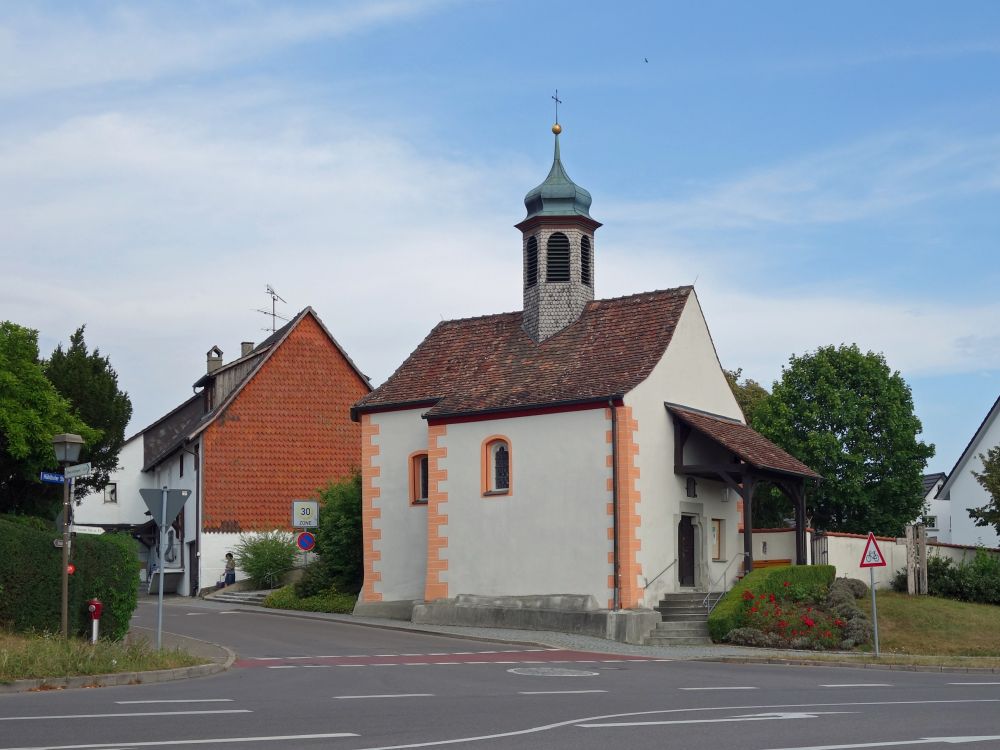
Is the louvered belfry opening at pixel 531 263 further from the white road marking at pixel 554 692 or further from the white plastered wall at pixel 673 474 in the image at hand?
the white road marking at pixel 554 692

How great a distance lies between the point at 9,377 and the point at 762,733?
89.0ft

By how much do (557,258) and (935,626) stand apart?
12352mm

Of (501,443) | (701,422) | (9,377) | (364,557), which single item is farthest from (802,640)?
(9,377)

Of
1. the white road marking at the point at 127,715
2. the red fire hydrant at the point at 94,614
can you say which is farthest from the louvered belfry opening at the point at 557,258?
the white road marking at the point at 127,715

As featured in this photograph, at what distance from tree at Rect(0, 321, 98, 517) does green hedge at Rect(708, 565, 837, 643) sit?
58.7 ft

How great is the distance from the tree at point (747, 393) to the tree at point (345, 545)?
20316 mm

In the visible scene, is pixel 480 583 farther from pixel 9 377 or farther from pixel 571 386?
pixel 9 377

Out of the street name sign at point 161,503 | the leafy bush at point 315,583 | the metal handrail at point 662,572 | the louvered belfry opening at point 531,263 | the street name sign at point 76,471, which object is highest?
the louvered belfry opening at point 531,263

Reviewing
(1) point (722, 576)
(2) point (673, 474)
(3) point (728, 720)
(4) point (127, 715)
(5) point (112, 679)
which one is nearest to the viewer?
(3) point (728, 720)

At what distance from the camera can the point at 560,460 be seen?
95.2ft

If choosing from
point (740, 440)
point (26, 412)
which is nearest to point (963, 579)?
point (740, 440)

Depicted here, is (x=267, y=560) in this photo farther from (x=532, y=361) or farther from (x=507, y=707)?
(x=507, y=707)

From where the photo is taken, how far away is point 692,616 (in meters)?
28.1

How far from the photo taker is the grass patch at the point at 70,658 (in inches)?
619
